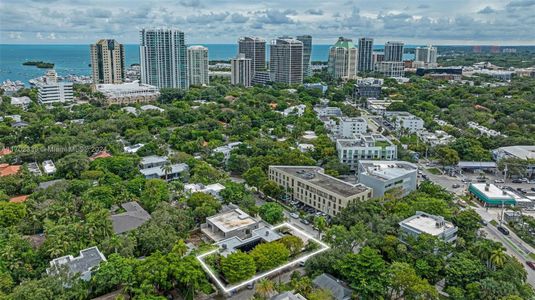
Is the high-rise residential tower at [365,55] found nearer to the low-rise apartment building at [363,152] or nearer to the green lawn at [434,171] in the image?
the green lawn at [434,171]

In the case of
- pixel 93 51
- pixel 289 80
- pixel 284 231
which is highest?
pixel 93 51

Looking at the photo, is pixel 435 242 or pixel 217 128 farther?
pixel 217 128

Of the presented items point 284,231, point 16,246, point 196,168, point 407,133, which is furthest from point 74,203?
point 407,133

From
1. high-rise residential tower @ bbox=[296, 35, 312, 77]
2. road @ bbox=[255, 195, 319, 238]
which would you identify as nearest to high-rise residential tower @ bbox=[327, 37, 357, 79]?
high-rise residential tower @ bbox=[296, 35, 312, 77]

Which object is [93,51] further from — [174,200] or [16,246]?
[16,246]

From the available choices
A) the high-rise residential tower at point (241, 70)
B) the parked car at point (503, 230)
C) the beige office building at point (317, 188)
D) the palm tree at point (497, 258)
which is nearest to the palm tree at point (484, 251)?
the palm tree at point (497, 258)

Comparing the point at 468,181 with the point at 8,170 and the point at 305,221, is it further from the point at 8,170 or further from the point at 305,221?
the point at 8,170
